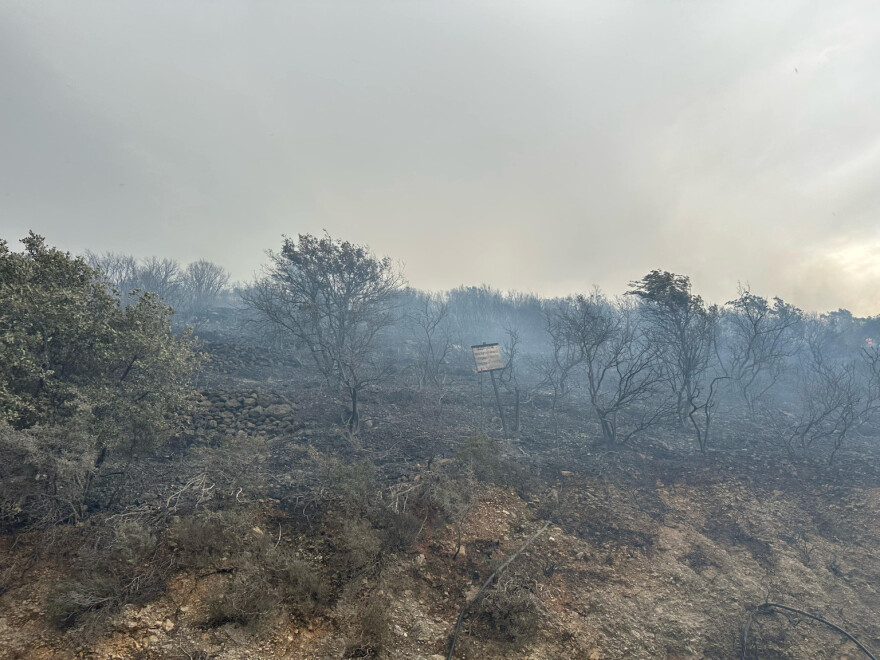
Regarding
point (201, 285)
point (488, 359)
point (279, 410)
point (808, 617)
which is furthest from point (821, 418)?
point (201, 285)

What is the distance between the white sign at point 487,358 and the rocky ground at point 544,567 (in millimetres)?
4044

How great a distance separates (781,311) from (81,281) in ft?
127

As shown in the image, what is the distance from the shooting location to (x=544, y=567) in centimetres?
659

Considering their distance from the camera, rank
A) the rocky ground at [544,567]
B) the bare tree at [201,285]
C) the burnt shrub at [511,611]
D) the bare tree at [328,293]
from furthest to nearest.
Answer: the bare tree at [201,285]
the bare tree at [328,293]
the burnt shrub at [511,611]
the rocky ground at [544,567]

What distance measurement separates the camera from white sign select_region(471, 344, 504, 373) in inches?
586

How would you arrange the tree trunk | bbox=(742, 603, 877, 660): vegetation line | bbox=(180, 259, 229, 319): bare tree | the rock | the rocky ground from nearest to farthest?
the rocky ground → bbox=(742, 603, 877, 660): vegetation line → the rock → the tree trunk → bbox=(180, 259, 229, 319): bare tree

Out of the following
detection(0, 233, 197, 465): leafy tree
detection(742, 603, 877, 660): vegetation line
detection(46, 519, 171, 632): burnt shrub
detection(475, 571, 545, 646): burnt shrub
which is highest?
detection(0, 233, 197, 465): leafy tree

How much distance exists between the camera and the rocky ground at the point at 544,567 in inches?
174

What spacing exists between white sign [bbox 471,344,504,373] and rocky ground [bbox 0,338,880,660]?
13.3ft

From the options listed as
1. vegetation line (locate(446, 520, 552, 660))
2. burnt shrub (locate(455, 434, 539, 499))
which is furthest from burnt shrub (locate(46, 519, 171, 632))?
burnt shrub (locate(455, 434, 539, 499))

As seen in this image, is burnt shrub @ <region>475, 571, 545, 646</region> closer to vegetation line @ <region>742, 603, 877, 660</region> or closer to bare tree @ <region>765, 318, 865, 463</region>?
vegetation line @ <region>742, 603, 877, 660</region>

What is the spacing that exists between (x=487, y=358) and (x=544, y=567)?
918 centimetres

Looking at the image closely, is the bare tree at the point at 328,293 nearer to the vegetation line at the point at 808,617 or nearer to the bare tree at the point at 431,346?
the bare tree at the point at 431,346

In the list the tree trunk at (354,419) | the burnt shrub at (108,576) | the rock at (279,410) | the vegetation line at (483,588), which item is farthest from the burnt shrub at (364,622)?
the rock at (279,410)
